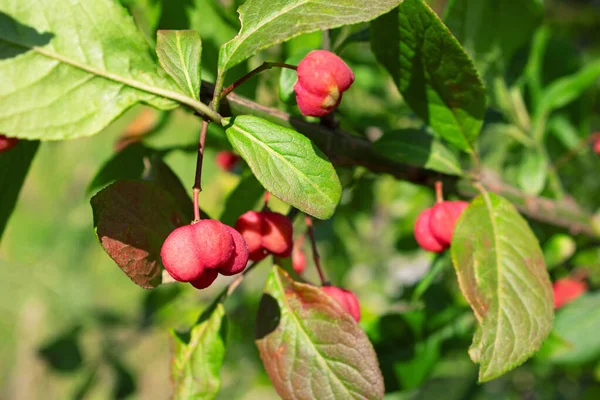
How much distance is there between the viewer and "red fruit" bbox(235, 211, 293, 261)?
755 mm

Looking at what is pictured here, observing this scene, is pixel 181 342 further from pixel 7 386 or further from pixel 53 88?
pixel 7 386

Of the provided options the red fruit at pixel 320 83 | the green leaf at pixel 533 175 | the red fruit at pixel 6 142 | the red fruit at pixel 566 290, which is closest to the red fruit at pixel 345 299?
the red fruit at pixel 320 83

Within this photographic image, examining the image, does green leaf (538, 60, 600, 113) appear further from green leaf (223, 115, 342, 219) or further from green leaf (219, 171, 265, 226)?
green leaf (223, 115, 342, 219)

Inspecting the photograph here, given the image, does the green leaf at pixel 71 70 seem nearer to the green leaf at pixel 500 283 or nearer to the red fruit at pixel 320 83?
the red fruit at pixel 320 83

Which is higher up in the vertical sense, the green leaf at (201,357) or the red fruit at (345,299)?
the red fruit at (345,299)

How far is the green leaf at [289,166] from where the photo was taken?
0.64 m

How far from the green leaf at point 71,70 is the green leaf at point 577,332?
1027mm

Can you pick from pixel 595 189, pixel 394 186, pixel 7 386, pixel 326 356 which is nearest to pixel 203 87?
pixel 326 356

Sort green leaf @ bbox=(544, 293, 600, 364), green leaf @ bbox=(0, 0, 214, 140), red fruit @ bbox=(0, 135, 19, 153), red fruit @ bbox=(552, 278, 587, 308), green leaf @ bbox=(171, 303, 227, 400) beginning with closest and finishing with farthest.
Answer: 1. green leaf @ bbox=(0, 0, 214, 140)
2. red fruit @ bbox=(0, 135, 19, 153)
3. green leaf @ bbox=(171, 303, 227, 400)
4. green leaf @ bbox=(544, 293, 600, 364)
5. red fruit @ bbox=(552, 278, 587, 308)

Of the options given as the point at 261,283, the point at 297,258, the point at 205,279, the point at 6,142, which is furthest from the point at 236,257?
the point at 261,283

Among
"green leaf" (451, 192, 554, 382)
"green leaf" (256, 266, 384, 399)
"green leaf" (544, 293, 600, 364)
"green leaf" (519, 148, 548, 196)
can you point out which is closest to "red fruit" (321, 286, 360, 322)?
"green leaf" (256, 266, 384, 399)

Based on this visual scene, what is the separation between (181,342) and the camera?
0.88 metres

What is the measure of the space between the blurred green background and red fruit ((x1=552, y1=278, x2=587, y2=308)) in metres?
0.04

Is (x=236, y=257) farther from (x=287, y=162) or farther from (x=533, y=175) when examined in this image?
(x=533, y=175)
